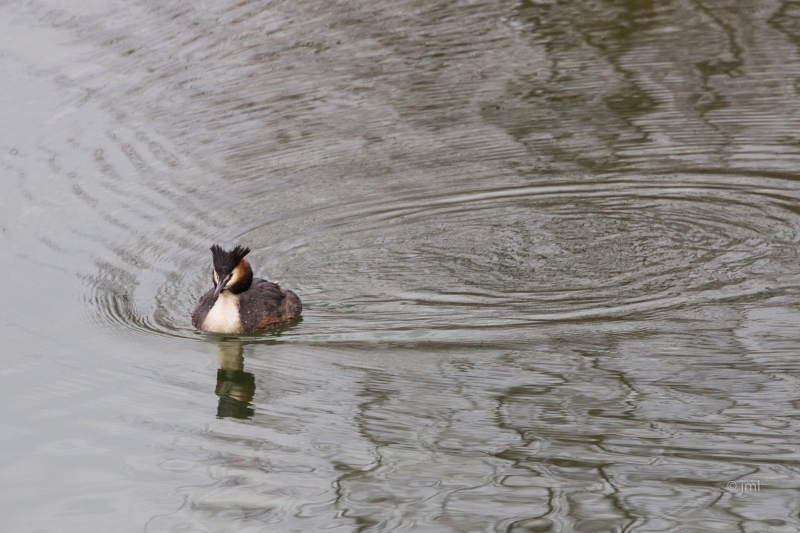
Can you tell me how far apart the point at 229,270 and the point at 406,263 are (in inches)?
66.4

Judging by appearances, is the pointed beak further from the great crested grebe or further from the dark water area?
the dark water area

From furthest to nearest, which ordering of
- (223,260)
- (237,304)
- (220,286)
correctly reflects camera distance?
(237,304)
(223,260)
(220,286)

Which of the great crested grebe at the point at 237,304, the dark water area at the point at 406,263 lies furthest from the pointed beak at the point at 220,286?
the dark water area at the point at 406,263

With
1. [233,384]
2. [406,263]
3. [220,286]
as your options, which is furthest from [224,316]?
[406,263]

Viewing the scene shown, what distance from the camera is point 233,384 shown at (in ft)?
28.5

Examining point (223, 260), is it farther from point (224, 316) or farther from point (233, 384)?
point (233, 384)

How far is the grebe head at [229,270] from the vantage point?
31.2 ft

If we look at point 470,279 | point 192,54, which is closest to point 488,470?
point 470,279

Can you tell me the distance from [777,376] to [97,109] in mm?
9283

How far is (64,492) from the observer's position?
711 cm

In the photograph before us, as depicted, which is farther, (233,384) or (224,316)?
(224,316)

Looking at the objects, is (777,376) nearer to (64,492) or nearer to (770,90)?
(64,492)

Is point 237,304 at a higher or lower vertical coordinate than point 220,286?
lower

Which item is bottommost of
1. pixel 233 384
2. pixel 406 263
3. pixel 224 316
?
pixel 233 384
